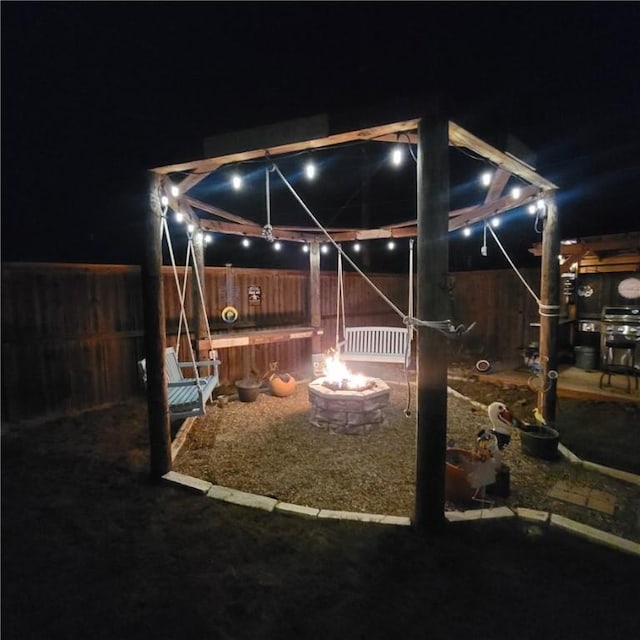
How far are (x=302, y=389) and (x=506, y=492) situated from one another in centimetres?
371

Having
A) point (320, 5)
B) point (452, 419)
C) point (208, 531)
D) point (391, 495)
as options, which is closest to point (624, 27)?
point (320, 5)

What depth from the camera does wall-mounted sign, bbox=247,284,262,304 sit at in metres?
6.48

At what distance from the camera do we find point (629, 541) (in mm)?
2156

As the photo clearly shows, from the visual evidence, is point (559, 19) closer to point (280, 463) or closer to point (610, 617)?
point (610, 617)

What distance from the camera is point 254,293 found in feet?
21.4

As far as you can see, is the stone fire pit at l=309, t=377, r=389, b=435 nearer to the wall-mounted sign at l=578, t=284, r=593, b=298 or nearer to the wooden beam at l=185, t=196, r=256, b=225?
the wooden beam at l=185, t=196, r=256, b=225

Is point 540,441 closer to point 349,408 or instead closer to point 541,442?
point 541,442

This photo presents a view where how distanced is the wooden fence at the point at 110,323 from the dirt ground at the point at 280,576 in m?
2.40

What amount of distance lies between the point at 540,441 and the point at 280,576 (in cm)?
276

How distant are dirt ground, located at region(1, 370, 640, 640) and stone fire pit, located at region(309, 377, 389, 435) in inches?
68.3

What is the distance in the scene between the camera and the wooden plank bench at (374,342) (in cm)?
599

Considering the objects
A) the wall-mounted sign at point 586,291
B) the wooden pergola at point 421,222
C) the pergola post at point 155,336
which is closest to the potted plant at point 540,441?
the wooden pergola at point 421,222

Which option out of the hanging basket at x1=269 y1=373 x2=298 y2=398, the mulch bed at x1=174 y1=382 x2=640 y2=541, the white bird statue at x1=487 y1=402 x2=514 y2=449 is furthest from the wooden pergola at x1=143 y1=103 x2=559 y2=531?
the hanging basket at x1=269 y1=373 x2=298 y2=398

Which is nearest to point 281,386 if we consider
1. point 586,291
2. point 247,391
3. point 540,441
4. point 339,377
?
point 247,391
